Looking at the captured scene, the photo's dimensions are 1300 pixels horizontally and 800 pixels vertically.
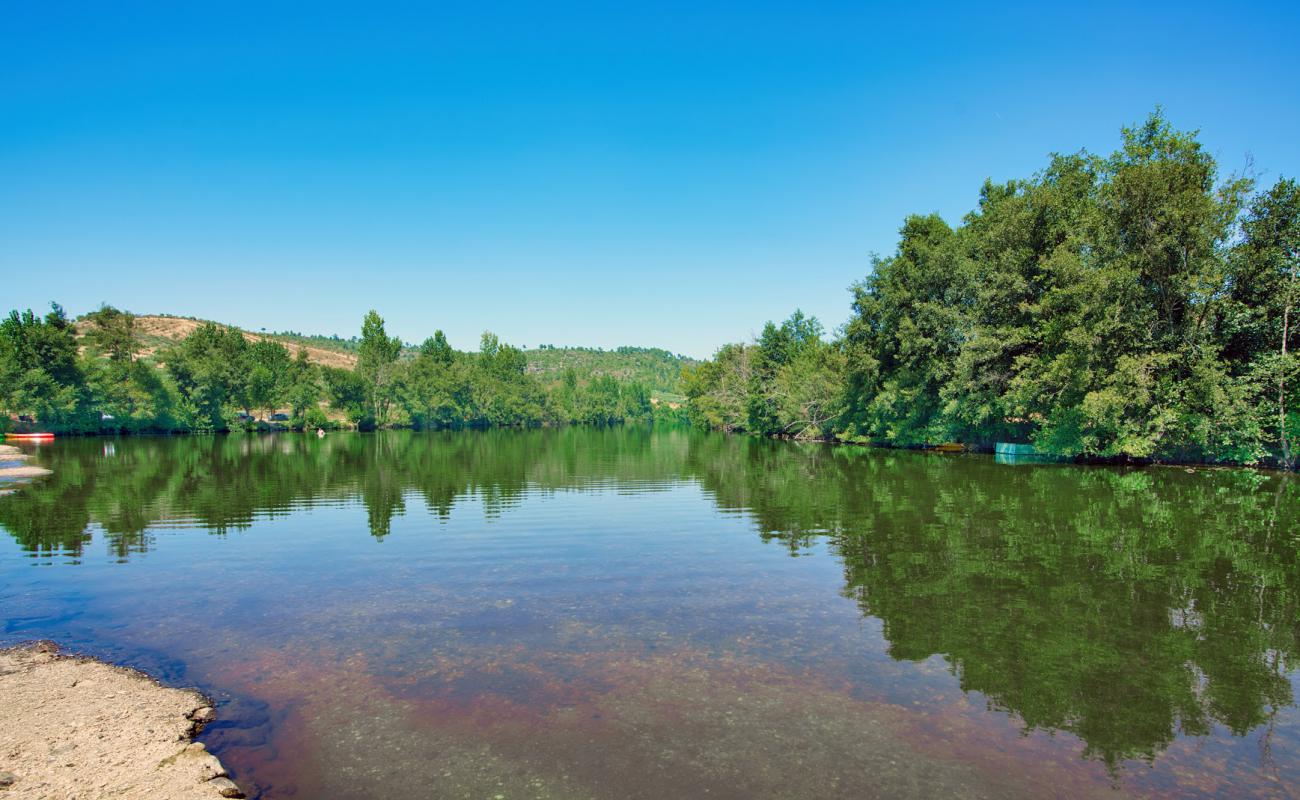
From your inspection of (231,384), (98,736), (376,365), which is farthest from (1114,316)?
(376,365)

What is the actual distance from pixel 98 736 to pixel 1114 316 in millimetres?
41930

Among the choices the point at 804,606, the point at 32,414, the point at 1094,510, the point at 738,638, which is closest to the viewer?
the point at 738,638

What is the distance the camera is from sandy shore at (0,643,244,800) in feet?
20.7

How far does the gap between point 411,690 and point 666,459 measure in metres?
43.3

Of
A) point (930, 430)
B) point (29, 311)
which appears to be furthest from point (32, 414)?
point (930, 430)

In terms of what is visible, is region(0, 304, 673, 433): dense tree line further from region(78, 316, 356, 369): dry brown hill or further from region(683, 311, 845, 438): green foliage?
region(683, 311, 845, 438): green foliage

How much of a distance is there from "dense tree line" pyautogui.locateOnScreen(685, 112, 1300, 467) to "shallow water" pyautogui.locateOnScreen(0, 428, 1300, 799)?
41.4ft

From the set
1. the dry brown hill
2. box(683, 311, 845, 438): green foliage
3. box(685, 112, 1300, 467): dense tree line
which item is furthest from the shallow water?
the dry brown hill

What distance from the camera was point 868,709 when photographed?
8.53 metres

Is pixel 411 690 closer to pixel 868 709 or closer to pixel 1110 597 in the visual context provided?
pixel 868 709

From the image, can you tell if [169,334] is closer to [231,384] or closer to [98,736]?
[231,384]

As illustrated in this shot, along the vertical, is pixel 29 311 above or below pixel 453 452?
above

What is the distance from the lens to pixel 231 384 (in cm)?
9519

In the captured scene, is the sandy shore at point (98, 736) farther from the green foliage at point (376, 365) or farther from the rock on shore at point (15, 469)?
the green foliage at point (376, 365)
